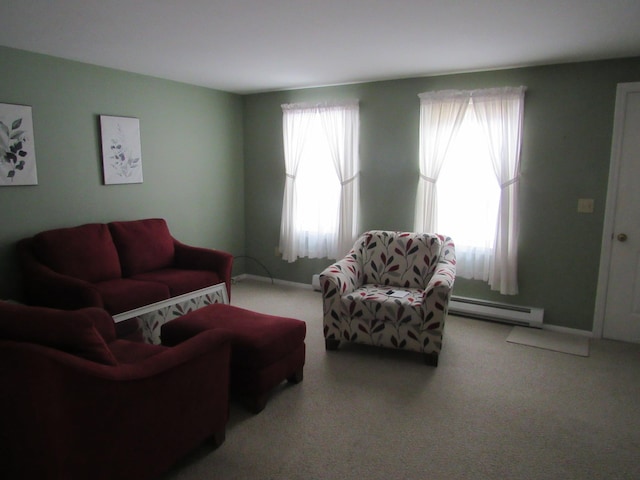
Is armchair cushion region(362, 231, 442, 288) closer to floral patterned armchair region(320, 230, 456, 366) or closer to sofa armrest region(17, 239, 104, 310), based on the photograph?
floral patterned armchair region(320, 230, 456, 366)

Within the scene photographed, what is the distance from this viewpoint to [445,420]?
2521 millimetres

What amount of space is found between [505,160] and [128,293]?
353 cm

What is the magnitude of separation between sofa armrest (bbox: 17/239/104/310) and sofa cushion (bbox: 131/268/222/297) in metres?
0.61

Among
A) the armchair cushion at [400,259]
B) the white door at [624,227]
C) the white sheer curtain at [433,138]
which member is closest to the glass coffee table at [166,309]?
the armchair cushion at [400,259]

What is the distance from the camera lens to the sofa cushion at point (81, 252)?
344cm

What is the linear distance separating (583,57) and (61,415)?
428 centimetres

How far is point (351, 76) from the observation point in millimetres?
4387

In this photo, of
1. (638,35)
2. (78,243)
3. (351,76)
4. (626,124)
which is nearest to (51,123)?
(78,243)

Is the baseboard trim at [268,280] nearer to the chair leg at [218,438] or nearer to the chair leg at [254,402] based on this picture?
the chair leg at [254,402]

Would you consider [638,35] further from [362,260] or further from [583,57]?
[362,260]

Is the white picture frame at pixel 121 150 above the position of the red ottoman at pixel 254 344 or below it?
above

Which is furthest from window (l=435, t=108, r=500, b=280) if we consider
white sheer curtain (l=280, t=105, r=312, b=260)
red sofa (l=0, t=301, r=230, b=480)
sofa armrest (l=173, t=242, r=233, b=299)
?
red sofa (l=0, t=301, r=230, b=480)

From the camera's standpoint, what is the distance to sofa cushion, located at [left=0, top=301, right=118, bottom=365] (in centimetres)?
159

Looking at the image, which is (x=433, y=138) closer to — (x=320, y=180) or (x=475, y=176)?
(x=475, y=176)
